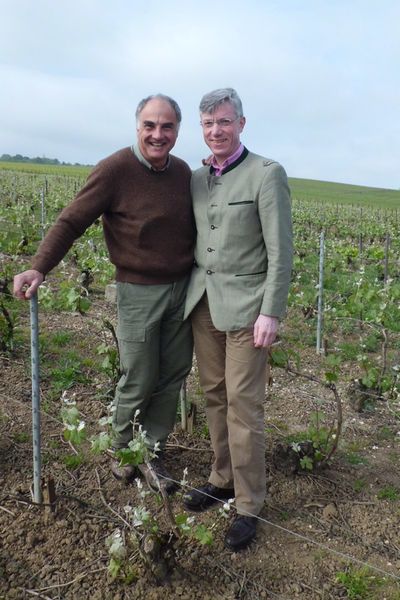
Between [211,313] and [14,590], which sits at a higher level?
[211,313]

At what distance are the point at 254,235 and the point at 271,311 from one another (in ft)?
1.25

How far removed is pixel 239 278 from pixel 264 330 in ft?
0.98

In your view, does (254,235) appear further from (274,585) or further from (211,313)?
(274,585)

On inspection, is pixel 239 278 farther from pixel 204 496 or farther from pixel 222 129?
pixel 204 496

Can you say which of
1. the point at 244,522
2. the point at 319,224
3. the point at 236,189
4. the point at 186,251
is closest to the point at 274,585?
the point at 244,522

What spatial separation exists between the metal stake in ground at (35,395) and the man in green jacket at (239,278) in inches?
30.8

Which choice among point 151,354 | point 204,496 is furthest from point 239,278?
point 204,496

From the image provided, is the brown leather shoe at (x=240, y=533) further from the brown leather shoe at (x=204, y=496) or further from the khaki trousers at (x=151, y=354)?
the khaki trousers at (x=151, y=354)

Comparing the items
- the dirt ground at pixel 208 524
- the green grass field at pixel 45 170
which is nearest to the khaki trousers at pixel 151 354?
the dirt ground at pixel 208 524

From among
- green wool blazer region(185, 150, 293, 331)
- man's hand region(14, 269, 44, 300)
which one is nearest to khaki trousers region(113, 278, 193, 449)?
green wool blazer region(185, 150, 293, 331)

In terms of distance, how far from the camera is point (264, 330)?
2543 millimetres

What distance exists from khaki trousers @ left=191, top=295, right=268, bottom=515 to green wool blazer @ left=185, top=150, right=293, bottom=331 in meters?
0.13

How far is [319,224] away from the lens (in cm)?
2050

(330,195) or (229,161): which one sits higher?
(229,161)
